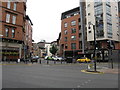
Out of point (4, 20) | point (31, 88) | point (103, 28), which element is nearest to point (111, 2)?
point (103, 28)

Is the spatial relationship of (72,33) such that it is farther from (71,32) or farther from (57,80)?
(57,80)

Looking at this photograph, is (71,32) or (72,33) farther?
(71,32)

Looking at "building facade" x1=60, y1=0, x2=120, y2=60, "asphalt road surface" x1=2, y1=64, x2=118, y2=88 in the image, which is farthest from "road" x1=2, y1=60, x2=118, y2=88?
"building facade" x1=60, y1=0, x2=120, y2=60

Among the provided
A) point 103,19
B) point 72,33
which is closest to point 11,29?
point 72,33

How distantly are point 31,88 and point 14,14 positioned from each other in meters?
36.9

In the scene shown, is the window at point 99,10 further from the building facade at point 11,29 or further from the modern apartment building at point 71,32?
the building facade at point 11,29

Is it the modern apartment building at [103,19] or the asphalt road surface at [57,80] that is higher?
the modern apartment building at [103,19]

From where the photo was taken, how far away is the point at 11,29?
1554 inches

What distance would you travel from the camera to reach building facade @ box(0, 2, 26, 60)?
36.5m

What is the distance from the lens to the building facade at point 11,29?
36.5m

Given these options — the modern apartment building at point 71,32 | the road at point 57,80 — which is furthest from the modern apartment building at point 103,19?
the road at point 57,80

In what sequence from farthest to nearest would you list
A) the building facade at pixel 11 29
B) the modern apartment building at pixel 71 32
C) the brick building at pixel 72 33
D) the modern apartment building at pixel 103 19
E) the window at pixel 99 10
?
the modern apartment building at pixel 71 32, the brick building at pixel 72 33, the window at pixel 99 10, the modern apartment building at pixel 103 19, the building facade at pixel 11 29

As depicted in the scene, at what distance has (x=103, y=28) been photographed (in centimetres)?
4528

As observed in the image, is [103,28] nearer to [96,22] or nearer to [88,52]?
[96,22]
